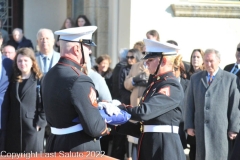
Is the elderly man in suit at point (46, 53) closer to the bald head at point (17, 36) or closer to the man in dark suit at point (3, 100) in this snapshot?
the man in dark suit at point (3, 100)

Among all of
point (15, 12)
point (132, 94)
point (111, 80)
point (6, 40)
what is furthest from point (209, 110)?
point (15, 12)

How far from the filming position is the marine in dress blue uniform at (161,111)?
5.24 m

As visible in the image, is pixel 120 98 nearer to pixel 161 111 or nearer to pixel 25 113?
pixel 25 113

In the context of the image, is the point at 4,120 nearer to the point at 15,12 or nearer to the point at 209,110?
the point at 209,110

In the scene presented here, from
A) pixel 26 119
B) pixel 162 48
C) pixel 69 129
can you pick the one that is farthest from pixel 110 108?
pixel 26 119

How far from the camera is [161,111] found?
17.1 ft

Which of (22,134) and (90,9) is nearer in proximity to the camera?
(22,134)

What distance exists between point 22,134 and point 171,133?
2676mm

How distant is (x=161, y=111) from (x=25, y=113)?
105 inches

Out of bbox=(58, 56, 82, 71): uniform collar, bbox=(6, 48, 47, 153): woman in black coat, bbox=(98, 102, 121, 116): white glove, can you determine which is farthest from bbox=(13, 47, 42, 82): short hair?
bbox=(58, 56, 82, 71): uniform collar

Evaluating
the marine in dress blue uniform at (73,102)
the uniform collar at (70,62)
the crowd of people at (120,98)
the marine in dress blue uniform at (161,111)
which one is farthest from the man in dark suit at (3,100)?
the uniform collar at (70,62)

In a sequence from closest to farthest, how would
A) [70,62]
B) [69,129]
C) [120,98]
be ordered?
[69,129]
[70,62]
[120,98]

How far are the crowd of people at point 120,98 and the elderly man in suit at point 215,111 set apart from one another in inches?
0.5

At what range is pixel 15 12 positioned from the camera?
12828mm
